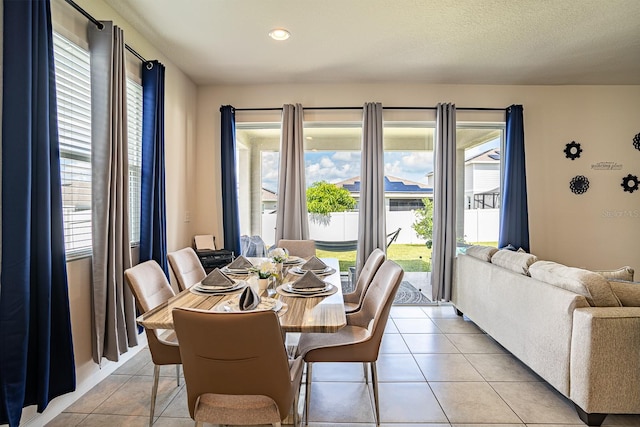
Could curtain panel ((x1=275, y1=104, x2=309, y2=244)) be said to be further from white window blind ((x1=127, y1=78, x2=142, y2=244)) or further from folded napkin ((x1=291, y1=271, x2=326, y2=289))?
folded napkin ((x1=291, y1=271, x2=326, y2=289))

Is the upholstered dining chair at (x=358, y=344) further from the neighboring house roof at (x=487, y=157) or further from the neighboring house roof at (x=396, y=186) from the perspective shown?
the neighboring house roof at (x=487, y=157)

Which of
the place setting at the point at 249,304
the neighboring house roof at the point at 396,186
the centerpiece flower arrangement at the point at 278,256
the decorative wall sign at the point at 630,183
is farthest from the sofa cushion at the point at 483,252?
the place setting at the point at 249,304

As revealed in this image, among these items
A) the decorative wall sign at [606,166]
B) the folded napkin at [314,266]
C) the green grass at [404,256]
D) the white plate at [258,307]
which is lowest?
the green grass at [404,256]

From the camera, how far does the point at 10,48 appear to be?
1.75 m

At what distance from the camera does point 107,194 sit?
2.43 meters

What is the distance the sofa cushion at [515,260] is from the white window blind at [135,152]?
3215 millimetres

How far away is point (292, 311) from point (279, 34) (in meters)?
2.42

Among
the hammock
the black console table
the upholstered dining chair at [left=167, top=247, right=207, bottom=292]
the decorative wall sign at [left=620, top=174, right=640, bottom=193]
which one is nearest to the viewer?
the upholstered dining chair at [left=167, top=247, right=207, bottom=292]

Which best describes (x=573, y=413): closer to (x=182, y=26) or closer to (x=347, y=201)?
(x=347, y=201)

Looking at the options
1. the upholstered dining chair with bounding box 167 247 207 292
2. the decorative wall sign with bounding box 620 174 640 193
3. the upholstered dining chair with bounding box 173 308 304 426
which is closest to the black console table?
the upholstered dining chair with bounding box 167 247 207 292

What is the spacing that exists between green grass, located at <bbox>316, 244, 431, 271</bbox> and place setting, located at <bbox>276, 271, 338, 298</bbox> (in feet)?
7.52

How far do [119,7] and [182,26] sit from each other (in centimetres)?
46

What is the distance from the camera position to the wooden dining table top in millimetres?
1572

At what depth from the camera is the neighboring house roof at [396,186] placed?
14.7 feet
